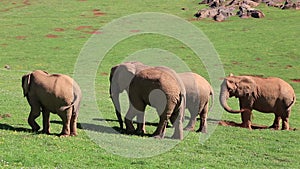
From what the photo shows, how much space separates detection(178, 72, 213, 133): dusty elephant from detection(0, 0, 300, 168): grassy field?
101 cm

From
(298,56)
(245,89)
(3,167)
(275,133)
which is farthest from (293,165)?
(298,56)

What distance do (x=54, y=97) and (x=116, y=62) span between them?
37589 millimetres

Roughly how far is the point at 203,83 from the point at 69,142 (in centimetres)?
807

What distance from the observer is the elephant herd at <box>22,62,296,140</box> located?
1761cm

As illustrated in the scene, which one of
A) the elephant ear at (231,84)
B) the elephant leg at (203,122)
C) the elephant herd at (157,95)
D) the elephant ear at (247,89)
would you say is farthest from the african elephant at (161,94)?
the elephant ear at (247,89)

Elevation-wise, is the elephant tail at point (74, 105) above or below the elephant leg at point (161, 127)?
above

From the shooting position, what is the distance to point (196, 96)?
21.8 meters

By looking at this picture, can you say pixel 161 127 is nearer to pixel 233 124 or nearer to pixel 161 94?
pixel 161 94

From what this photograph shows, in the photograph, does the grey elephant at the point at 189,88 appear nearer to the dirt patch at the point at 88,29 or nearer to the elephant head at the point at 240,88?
the elephant head at the point at 240,88

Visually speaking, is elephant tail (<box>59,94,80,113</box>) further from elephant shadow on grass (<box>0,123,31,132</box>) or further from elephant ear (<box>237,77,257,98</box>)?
elephant ear (<box>237,77,257,98</box>)

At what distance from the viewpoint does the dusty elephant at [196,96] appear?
21719 mm

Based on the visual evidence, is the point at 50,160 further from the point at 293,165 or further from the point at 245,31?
the point at 245,31

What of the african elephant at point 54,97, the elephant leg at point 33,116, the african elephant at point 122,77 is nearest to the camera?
the african elephant at point 54,97

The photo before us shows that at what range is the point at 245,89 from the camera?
23.9m
